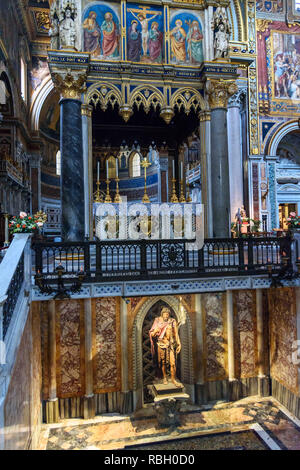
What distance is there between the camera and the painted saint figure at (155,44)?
10.1 meters

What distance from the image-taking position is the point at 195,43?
10359mm

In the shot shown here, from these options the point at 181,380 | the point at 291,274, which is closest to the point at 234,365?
the point at 181,380

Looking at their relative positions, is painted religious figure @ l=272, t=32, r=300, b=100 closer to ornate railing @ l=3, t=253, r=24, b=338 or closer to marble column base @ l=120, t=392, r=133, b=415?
marble column base @ l=120, t=392, r=133, b=415

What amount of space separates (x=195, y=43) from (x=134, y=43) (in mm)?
1892

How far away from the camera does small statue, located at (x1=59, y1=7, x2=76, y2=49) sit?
357 inches

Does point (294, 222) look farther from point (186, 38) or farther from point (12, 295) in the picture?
point (12, 295)

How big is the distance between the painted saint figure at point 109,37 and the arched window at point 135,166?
14.1 m

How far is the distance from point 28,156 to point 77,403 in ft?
53.5

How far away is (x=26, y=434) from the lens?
19.4 feet

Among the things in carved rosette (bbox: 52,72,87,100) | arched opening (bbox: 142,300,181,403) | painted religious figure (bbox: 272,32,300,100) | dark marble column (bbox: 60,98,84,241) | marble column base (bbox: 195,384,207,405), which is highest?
painted religious figure (bbox: 272,32,300,100)

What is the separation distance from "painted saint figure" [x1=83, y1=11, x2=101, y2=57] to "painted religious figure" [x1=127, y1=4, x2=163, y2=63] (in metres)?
0.90

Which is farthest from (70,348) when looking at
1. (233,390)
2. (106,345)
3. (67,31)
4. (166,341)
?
(67,31)

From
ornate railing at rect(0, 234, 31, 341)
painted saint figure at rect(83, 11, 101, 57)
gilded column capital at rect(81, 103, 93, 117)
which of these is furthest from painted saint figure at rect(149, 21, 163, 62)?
ornate railing at rect(0, 234, 31, 341)
